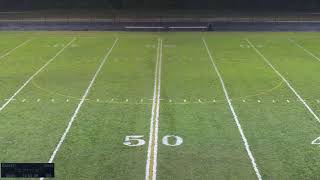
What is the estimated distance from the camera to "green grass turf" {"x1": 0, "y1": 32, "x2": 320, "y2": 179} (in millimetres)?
12852

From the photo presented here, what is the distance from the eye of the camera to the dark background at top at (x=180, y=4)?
48781 millimetres

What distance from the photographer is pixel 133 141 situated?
1431 centimetres

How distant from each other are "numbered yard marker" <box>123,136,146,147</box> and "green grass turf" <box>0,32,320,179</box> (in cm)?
18

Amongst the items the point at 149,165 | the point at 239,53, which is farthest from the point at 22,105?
the point at 239,53

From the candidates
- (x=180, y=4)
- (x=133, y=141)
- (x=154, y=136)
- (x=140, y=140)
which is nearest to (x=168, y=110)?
(x=154, y=136)

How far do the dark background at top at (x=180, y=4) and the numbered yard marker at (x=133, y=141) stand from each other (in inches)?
1377

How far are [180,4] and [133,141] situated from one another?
35552 millimetres

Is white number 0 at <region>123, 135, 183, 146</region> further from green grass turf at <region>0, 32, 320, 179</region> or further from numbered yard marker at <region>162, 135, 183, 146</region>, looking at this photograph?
green grass turf at <region>0, 32, 320, 179</region>

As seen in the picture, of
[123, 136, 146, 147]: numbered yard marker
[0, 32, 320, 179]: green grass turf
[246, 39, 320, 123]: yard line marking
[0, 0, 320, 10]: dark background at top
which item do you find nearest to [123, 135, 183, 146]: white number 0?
[123, 136, 146, 147]: numbered yard marker

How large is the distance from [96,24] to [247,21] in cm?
1004

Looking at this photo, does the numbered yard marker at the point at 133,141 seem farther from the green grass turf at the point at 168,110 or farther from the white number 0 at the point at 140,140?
the green grass turf at the point at 168,110

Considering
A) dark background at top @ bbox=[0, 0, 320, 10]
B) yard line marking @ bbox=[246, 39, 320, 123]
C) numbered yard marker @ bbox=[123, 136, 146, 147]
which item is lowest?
dark background at top @ bbox=[0, 0, 320, 10]

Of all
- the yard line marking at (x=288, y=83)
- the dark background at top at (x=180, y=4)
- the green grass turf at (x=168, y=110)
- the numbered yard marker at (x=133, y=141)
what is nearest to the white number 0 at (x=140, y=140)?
the numbered yard marker at (x=133, y=141)

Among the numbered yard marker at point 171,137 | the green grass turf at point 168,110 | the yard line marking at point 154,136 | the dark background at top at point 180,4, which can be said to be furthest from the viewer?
the dark background at top at point 180,4
